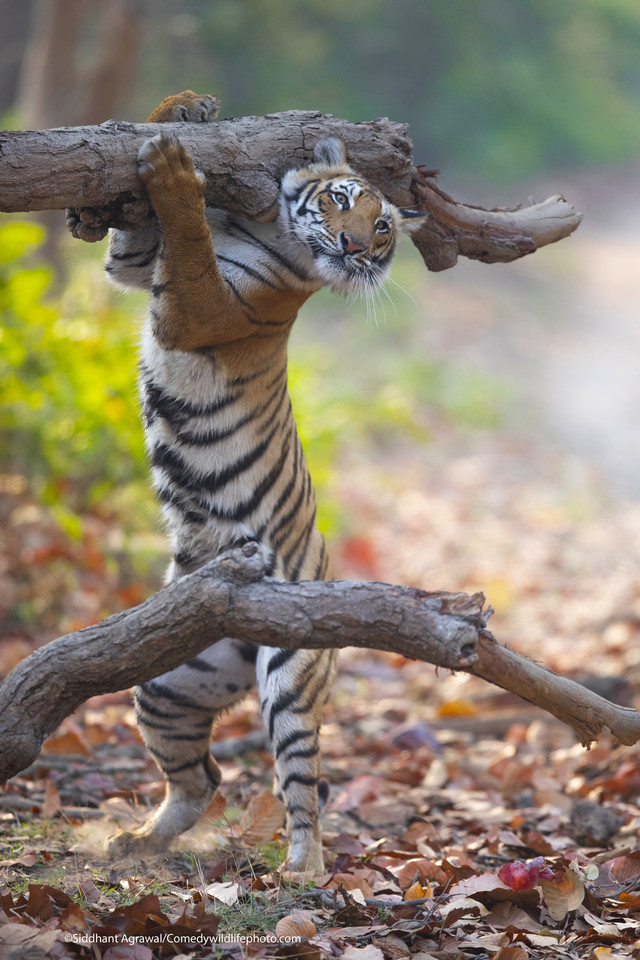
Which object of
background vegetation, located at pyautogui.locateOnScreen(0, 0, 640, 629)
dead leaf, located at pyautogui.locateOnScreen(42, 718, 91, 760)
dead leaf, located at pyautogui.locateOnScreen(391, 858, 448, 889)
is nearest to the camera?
dead leaf, located at pyautogui.locateOnScreen(391, 858, 448, 889)

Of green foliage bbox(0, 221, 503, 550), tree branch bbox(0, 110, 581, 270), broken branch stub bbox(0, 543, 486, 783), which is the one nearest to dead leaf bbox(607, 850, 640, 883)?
broken branch stub bbox(0, 543, 486, 783)

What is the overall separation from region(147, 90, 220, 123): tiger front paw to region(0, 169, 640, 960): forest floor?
198 cm

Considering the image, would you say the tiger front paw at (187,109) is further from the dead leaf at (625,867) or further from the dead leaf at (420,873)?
the dead leaf at (625,867)

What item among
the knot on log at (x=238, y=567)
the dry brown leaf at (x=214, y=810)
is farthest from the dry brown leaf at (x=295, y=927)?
the dry brown leaf at (x=214, y=810)

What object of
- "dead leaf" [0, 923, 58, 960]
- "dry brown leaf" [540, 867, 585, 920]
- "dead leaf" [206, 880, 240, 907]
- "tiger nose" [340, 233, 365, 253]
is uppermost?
"tiger nose" [340, 233, 365, 253]

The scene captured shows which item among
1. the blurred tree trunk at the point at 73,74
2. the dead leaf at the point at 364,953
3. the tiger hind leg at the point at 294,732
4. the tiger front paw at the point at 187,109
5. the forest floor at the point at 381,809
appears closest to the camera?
the dead leaf at the point at 364,953

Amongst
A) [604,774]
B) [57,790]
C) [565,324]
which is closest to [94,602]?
[57,790]

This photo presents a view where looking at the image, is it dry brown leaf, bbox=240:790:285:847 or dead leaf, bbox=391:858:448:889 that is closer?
dead leaf, bbox=391:858:448:889

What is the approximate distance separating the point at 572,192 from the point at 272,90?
25.4ft

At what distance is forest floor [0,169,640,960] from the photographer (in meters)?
2.41

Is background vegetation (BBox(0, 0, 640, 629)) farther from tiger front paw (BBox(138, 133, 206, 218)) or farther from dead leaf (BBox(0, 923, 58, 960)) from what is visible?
dead leaf (BBox(0, 923, 58, 960))

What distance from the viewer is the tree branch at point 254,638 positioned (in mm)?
2270

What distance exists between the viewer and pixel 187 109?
297cm

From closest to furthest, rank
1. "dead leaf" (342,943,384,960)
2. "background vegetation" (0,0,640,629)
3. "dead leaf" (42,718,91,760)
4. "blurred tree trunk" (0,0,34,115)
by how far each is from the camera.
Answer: "dead leaf" (342,943,384,960) → "dead leaf" (42,718,91,760) → "background vegetation" (0,0,640,629) → "blurred tree trunk" (0,0,34,115)
